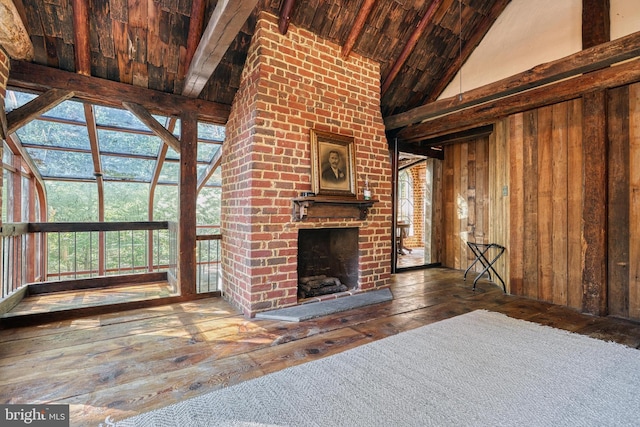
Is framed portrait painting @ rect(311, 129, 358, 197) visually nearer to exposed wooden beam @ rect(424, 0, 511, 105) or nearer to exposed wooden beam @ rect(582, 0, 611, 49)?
exposed wooden beam @ rect(424, 0, 511, 105)

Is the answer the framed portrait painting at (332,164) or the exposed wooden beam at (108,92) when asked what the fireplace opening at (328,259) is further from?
the exposed wooden beam at (108,92)

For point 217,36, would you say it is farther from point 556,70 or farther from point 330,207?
point 556,70

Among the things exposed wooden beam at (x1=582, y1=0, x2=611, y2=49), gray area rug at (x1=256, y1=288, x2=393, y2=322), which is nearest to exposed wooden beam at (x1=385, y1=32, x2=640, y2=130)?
exposed wooden beam at (x1=582, y1=0, x2=611, y2=49)

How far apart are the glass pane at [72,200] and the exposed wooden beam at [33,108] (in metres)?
3.12

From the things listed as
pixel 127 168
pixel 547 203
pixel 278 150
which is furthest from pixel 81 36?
pixel 547 203

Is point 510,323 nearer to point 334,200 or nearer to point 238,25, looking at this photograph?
point 334,200

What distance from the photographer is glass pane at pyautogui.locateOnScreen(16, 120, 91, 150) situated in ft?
13.5

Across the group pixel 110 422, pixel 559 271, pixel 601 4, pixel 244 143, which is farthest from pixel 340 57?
pixel 110 422

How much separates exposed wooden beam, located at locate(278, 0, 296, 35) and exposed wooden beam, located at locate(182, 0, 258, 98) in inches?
32.6

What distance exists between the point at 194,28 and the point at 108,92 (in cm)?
113

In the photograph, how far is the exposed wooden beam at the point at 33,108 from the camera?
2.73m

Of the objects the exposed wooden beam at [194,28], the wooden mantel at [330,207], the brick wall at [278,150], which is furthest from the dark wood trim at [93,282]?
the exposed wooden beam at [194,28]

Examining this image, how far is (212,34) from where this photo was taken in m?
2.25

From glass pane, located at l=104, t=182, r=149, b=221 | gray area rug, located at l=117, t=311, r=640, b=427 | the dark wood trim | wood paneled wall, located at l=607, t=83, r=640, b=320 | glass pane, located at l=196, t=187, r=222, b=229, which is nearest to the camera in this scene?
gray area rug, located at l=117, t=311, r=640, b=427
